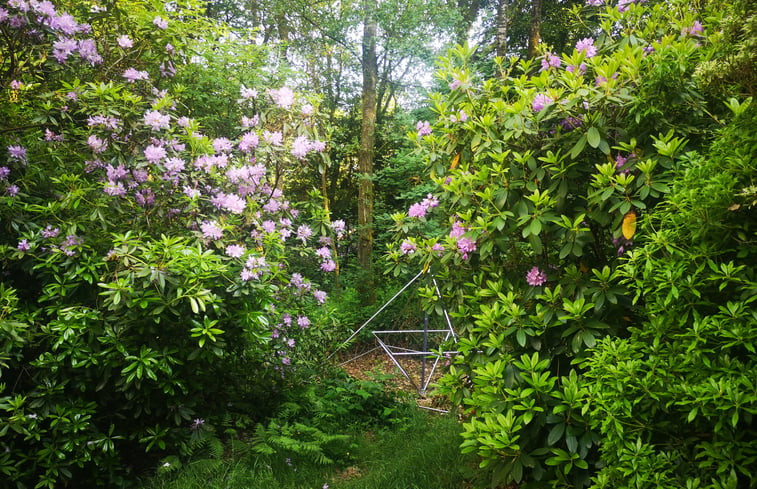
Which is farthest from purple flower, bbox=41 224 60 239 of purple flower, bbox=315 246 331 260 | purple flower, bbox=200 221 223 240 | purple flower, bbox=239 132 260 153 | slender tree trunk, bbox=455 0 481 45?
slender tree trunk, bbox=455 0 481 45

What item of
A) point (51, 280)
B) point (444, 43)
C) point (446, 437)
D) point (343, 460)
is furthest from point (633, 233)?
point (444, 43)

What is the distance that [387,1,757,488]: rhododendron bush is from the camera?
1502 mm

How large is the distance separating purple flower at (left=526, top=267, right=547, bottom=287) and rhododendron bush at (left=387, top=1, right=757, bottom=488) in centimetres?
4

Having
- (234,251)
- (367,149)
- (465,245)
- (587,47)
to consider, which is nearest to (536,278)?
(465,245)

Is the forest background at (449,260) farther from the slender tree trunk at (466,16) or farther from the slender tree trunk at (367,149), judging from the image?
the slender tree trunk at (466,16)

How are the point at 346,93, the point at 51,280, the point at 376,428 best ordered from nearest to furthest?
the point at 51,280, the point at 376,428, the point at 346,93

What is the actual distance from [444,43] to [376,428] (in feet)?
22.6

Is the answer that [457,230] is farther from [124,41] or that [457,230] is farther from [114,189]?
[124,41]

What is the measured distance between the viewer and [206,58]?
215 inches

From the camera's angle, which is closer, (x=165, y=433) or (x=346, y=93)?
(x=165, y=433)

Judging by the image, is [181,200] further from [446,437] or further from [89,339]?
[446,437]

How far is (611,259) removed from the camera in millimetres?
2416

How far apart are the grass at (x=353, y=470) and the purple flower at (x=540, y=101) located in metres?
1.97

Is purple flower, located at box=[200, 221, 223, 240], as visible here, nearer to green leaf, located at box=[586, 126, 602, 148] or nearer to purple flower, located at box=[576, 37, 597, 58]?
green leaf, located at box=[586, 126, 602, 148]
